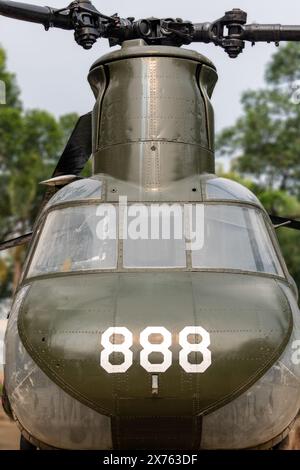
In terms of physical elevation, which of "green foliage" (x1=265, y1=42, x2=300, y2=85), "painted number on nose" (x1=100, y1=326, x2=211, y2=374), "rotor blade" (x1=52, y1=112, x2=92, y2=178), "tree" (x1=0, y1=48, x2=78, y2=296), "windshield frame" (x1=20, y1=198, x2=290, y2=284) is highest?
"green foliage" (x1=265, y1=42, x2=300, y2=85)

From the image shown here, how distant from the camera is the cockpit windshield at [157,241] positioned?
255 inches

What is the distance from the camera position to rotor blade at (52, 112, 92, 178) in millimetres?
8664

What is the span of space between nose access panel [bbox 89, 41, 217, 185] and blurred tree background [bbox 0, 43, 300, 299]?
91.4ft

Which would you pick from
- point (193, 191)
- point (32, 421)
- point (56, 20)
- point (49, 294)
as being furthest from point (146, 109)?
point (32, 421)

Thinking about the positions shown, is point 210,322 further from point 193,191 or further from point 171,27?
point 171,27

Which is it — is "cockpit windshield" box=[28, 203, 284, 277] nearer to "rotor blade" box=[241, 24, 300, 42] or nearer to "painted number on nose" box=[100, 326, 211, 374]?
"painted number on nose" box=[100, 326, 211, 374]

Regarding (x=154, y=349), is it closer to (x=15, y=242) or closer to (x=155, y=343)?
(x=155, y=343)

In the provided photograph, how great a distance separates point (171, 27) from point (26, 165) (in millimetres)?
30425

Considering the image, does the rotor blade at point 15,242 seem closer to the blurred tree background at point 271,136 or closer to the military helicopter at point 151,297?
the military helicopter at point 151,297

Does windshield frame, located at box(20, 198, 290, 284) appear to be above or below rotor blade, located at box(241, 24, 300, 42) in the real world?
below

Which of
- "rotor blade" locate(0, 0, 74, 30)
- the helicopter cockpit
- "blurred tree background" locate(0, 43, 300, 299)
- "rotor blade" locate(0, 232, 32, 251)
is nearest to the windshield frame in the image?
the helicopter cockpit

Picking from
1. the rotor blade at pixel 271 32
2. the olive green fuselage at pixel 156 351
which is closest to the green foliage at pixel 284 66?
the rotor blade at pixel 271 32

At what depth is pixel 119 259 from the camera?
645 centimetres

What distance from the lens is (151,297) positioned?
585cm
